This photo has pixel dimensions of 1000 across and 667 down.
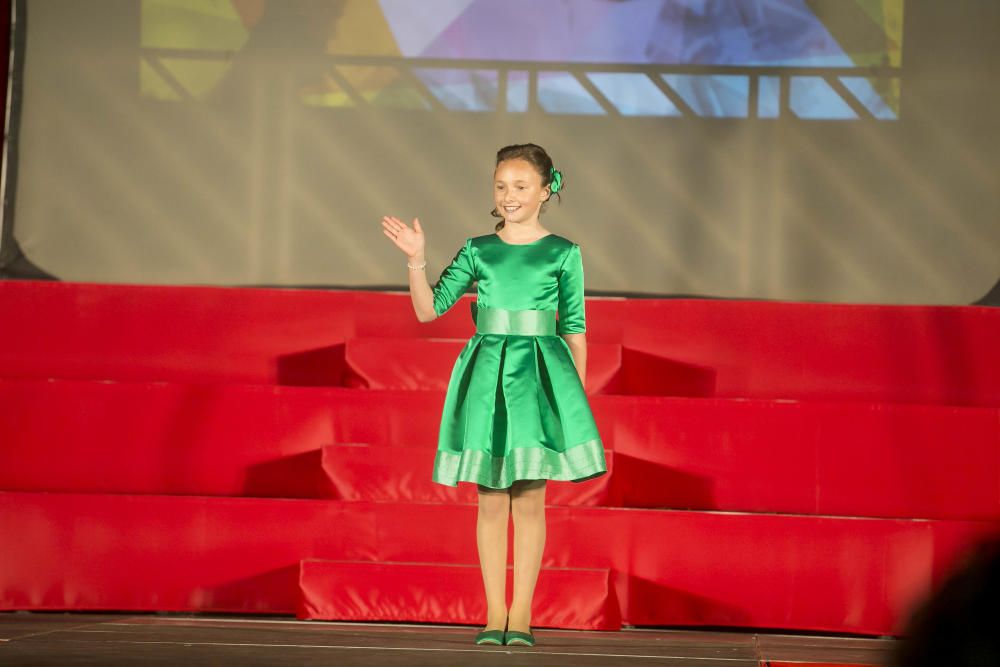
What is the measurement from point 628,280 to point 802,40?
105cm

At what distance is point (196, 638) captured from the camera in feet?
7.73

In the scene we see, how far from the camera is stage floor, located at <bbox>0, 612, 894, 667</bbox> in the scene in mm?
2096

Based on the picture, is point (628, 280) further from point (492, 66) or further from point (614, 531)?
point (614, 531)

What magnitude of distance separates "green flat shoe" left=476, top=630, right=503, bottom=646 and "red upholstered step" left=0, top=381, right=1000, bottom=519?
0.72 m

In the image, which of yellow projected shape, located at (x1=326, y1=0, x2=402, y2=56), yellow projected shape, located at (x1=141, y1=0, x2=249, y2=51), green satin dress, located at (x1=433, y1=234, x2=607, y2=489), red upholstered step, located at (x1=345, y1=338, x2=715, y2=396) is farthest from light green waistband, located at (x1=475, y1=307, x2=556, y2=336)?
yellow projected shape, located at (x1=141, y1=0, x2=249, y2=51)

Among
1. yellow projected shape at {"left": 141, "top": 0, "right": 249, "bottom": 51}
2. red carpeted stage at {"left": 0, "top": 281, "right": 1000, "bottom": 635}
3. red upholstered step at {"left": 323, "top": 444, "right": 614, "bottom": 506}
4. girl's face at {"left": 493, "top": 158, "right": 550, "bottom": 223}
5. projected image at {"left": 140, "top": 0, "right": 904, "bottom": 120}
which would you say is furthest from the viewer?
yellow projected shape at {"left": 141, "top": 0, "right": 249, "bottom": 51}

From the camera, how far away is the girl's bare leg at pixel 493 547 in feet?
7.86

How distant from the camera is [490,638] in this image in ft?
7.69

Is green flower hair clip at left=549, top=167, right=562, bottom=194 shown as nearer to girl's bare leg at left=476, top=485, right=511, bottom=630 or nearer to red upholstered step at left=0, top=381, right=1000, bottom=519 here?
girl's bare leg at left=476, top=485, right=511, bottom=630

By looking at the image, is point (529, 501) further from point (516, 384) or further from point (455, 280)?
point (455, 280)

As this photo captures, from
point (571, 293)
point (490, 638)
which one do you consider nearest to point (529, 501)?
point (490, 638)

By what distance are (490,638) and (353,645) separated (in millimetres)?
267

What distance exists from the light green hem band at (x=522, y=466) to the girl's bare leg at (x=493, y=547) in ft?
0.20

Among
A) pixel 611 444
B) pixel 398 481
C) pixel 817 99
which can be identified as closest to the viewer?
pixel 398 481
